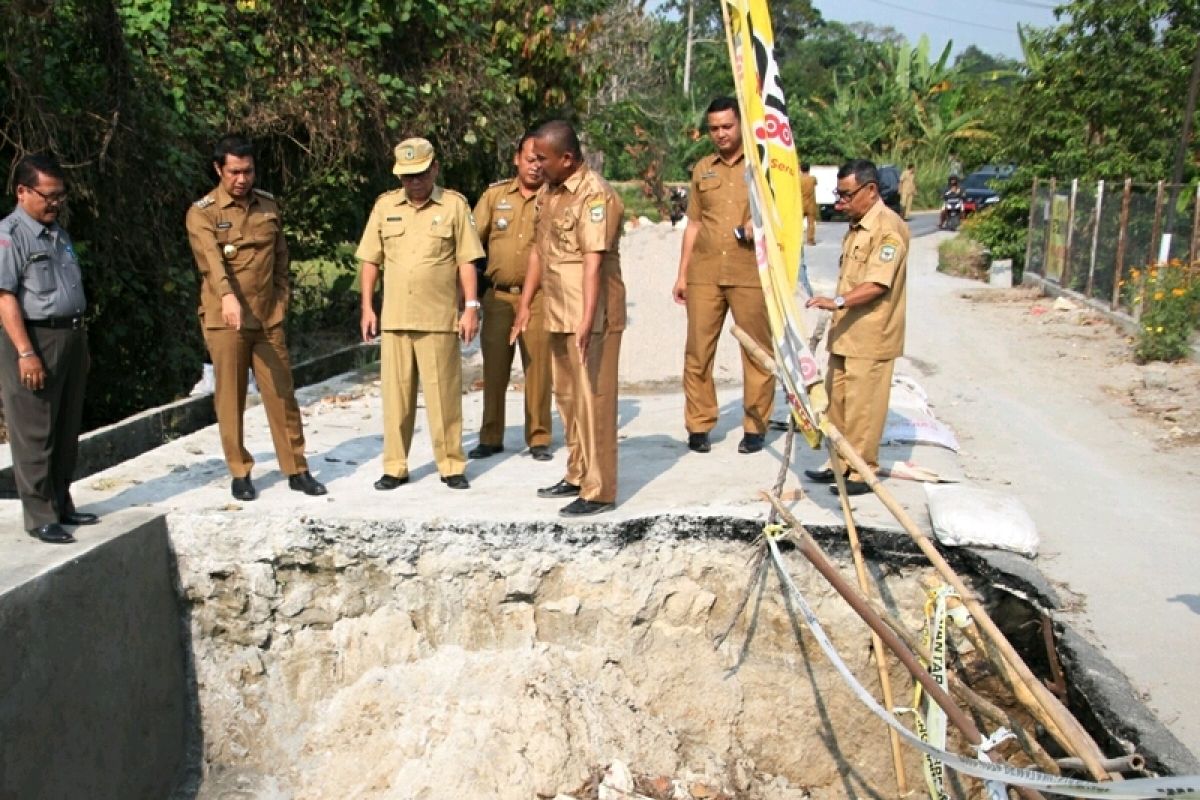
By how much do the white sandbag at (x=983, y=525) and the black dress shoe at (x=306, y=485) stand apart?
9.33ft

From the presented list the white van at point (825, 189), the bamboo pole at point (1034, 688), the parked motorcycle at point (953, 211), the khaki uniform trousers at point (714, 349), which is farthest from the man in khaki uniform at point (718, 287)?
the white van at point (825, 189)

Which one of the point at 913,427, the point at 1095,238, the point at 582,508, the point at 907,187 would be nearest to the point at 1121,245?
the point at 1095,238

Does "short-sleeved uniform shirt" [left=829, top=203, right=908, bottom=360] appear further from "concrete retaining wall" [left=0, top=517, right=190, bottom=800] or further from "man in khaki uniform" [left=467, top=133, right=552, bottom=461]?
"concrete retaining wall" [left=0, top=517, right=190, bottom=800]

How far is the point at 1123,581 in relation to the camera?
4375 mm

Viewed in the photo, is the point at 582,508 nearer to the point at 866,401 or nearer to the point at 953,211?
the point at 866,401

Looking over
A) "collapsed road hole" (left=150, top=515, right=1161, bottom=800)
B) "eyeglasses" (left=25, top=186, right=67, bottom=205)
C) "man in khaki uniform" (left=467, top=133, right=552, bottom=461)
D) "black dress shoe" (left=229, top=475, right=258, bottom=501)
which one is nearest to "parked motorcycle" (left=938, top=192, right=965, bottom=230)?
"man in khaki uniform" (left=467, top=133, right=552, bottom=461)

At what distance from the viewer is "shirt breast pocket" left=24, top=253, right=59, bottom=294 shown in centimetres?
415

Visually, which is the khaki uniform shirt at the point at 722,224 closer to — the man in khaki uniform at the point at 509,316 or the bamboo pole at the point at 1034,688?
the man in khaki uniform at the point at 509,316

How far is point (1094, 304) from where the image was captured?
12.0 metres

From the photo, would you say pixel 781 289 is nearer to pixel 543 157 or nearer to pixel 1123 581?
pixel 543 157

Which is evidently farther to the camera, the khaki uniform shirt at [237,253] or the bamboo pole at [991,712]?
the khaki uniform shirt at [237,253]

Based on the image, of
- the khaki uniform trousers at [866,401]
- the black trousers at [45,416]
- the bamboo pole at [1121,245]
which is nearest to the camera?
the black trousers at [45,416]

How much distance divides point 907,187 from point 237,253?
97.4ft

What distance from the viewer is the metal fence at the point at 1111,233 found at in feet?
35.2
